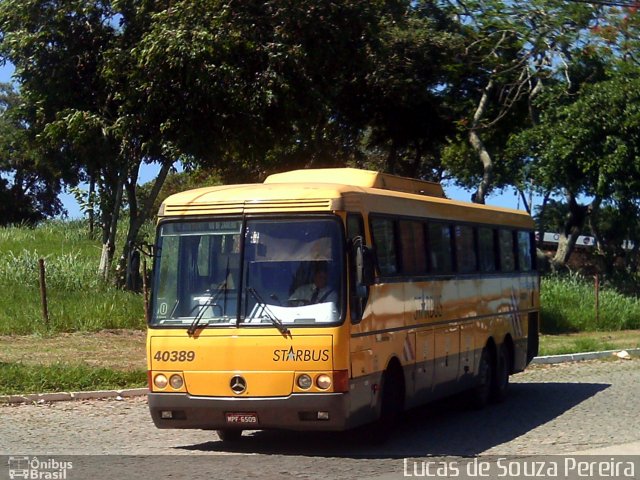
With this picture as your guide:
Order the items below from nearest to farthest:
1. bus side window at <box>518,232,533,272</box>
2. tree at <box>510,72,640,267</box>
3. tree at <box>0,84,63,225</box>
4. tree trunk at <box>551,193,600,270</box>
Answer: bus side window at <box>518,232,533,272</box>
tree at <box>510,72,640,267</box>
tree trunk at <box>551,193,600,270</box>
tree at <box>0,84,63,225</box>

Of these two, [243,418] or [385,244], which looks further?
[385,244]

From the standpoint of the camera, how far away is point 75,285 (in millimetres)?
23750

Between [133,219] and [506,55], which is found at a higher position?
[506,55]

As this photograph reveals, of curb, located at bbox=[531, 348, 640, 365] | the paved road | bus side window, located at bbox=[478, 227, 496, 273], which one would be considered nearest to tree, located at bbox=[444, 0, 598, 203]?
curb, located at bbox=[531, 348, 640, 365]

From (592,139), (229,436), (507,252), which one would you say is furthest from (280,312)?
(592,139)

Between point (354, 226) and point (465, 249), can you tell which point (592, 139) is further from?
point (354, 226)

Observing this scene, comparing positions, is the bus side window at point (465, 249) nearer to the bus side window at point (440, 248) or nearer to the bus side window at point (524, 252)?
the bus side window at point (440, 248)

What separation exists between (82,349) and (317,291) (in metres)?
8.99

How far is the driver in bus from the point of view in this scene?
10.5m

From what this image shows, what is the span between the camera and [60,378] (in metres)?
15.2

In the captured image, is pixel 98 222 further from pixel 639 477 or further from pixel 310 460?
pixel 639 477

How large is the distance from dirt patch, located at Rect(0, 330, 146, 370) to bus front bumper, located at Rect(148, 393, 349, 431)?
6.38m

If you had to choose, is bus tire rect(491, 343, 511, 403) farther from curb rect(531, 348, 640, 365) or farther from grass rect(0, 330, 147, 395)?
grass rect(0, 330, 147, 395)

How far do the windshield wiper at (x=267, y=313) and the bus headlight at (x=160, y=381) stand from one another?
4.11ft
